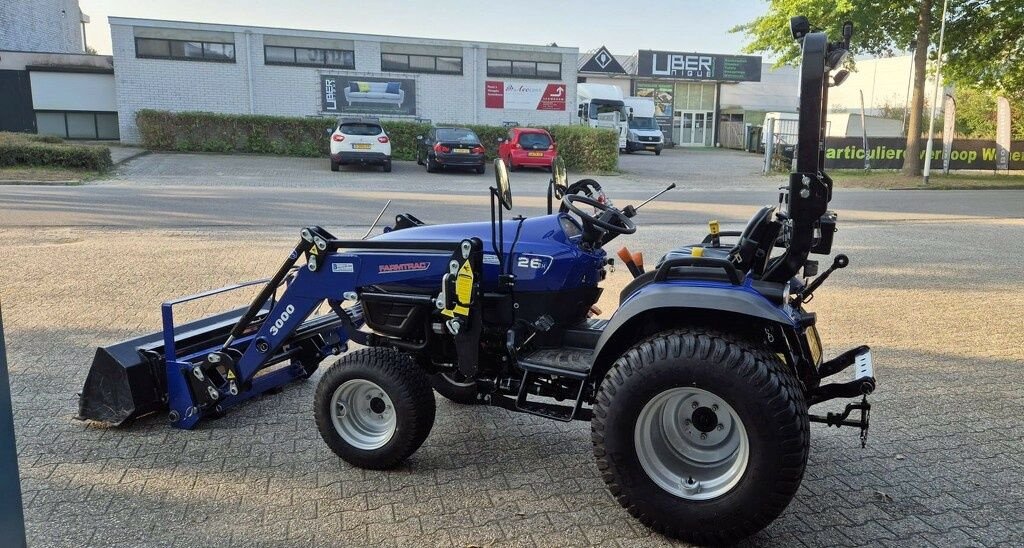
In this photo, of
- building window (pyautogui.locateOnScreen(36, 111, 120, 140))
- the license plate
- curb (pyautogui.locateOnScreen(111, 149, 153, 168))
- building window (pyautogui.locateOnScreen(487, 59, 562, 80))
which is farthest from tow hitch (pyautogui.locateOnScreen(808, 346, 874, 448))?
building window (pyautogui.locateOnScreen(36, 111, 120, 140))

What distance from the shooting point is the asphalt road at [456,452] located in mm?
3193

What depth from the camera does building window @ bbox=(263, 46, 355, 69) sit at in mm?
28344

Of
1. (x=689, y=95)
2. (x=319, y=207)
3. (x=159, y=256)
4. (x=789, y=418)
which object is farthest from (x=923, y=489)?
(x=689, y=95)

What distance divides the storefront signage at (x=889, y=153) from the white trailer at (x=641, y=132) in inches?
427

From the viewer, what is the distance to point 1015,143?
Result: 2562 cm

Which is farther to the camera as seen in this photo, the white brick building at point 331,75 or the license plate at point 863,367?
the white brick building at point 331,75

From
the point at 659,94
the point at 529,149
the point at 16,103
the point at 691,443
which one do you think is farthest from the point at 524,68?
the point at 691,443

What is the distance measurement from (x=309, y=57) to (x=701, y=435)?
1121 inches

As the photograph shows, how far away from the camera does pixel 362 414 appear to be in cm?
382

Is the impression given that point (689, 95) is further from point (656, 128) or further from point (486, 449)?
point (486, 449)

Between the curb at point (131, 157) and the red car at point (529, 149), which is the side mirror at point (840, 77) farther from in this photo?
the curb at point (131, 157)

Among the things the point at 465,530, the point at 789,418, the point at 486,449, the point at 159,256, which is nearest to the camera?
the point at 789,418

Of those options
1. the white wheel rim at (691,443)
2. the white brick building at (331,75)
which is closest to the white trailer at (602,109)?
the white brick building at (331,75)

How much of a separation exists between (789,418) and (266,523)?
2.22m
